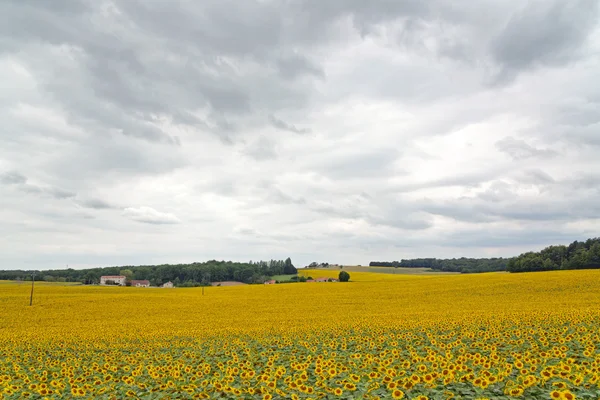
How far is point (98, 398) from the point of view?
28.3ft

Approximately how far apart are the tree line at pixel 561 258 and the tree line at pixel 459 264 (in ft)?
48.4

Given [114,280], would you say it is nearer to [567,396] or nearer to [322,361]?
[322,361]

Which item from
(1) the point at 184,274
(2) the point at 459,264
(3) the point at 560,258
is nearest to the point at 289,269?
(1) the point at 184,274

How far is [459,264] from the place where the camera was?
120 meters

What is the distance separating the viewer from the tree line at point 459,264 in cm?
10580

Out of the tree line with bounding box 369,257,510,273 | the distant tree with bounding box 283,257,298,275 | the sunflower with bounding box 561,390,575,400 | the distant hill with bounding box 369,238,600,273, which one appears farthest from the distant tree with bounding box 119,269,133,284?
the sunflower with bounding box 561,390,575,400

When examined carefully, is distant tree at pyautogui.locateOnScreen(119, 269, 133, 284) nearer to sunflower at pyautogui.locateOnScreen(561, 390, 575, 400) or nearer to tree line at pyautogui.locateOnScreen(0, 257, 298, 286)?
tree line at pyautogui.locateOnScreen(0, 257, 298, 286)

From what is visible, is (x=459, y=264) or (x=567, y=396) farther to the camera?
(x=459, y=264)

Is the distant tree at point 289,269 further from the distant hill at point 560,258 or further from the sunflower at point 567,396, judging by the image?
the sunflower at point 567,396

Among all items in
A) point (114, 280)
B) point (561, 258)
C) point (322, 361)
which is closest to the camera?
point (322, 361)

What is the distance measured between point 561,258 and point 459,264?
44.6 m

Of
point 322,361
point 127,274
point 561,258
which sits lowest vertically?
point 127,274

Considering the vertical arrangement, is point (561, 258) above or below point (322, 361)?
→ above

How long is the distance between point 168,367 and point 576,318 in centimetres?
1534
